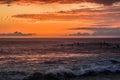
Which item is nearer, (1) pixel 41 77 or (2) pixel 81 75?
(1) pixel 41 77

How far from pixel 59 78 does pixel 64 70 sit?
2774mm

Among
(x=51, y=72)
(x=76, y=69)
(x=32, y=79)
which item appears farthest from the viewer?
(x=76, y=69)

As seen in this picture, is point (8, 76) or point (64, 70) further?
point (64, 70)

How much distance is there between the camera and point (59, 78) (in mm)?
27734

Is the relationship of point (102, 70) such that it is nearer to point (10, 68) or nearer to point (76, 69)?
point (76, 69)

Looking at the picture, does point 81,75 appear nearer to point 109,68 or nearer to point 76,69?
point 76,69

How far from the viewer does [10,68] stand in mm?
32344

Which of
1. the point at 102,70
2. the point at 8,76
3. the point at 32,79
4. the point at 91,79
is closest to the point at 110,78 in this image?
the point at 91,79

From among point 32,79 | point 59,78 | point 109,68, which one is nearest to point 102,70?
point 109,68

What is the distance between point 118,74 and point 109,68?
8.89ft

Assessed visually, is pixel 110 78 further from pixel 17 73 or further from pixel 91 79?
pixel 17 73

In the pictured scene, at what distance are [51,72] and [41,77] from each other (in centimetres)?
174

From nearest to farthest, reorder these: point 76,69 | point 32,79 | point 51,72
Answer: point 32,79 → point 51,72 → point 76,69

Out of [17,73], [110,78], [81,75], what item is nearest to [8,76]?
[17,73]
